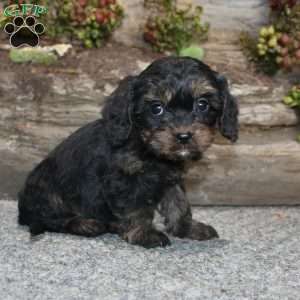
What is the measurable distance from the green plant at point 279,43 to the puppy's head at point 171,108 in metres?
1.86

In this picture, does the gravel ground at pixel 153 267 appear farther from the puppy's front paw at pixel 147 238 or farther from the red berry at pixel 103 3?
the red berry at pixel 103 3

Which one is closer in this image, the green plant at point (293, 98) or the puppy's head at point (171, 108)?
the puppy's head at point (171, 108)

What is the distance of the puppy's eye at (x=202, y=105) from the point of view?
19.0ft

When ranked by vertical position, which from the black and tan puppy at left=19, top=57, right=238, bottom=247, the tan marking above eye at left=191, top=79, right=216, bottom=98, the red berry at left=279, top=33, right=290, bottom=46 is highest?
the tan marking above eye at left=191, top=79, right=216, bottom=98

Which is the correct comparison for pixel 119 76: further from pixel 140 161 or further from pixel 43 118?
pixel 140 161

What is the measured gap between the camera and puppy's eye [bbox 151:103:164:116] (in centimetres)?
571

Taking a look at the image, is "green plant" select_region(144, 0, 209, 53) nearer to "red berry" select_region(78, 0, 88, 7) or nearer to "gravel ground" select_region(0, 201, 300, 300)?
"red berry" select_region(78, 0, 88, 7)

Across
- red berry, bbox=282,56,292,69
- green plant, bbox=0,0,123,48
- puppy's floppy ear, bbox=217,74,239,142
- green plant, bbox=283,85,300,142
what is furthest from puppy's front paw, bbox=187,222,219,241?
green plant, bbox=0,0,123,48

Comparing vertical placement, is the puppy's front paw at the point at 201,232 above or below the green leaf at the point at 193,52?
below

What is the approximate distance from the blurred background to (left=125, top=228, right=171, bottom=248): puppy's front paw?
1.45 metres

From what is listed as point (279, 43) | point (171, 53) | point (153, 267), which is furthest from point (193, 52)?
point (153, 267)

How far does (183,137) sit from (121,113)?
0.66m

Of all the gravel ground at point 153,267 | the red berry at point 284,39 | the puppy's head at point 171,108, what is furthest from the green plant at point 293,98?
the puppy's head at point 171,108

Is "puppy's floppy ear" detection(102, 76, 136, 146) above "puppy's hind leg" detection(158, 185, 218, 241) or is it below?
above
